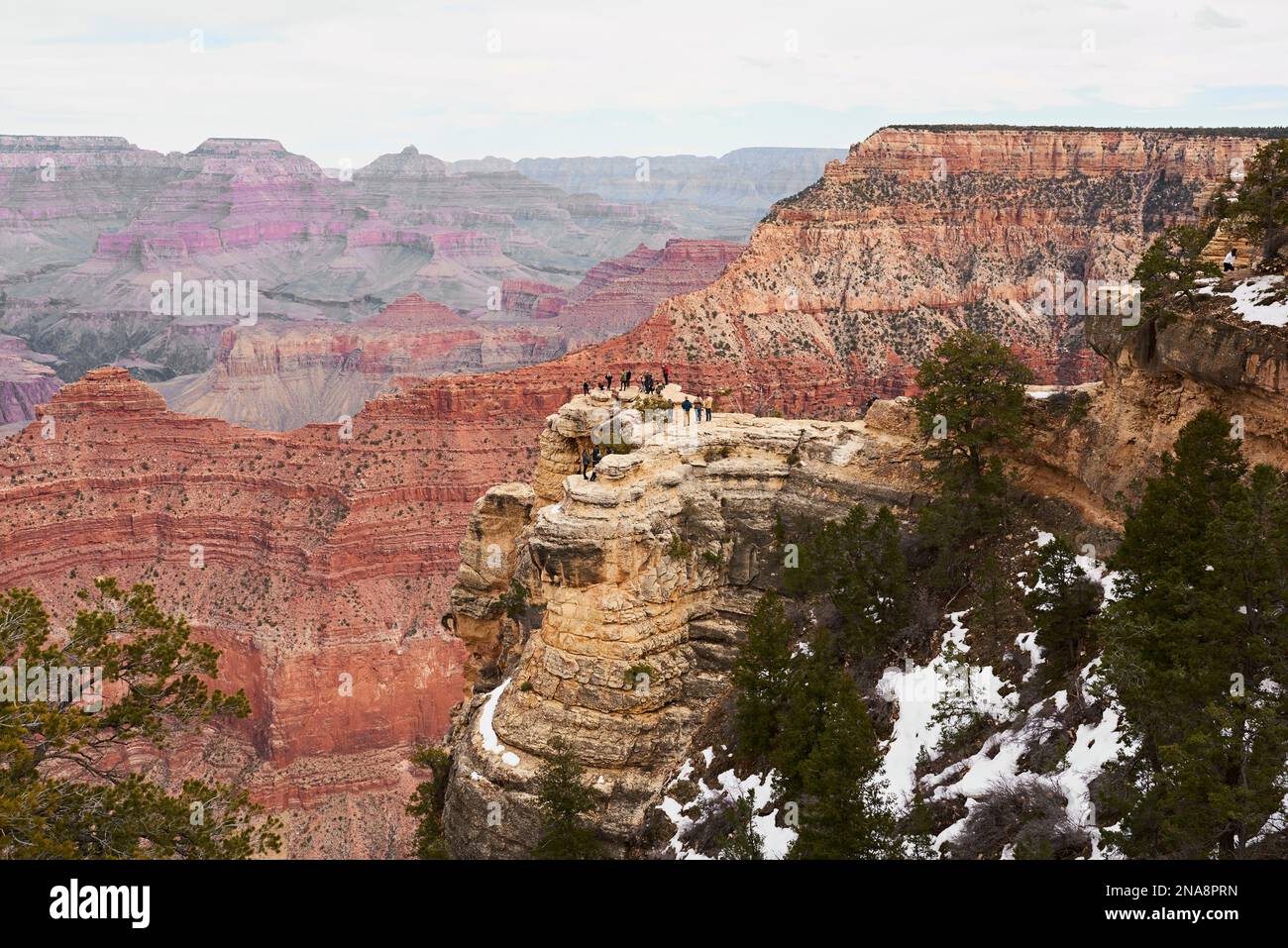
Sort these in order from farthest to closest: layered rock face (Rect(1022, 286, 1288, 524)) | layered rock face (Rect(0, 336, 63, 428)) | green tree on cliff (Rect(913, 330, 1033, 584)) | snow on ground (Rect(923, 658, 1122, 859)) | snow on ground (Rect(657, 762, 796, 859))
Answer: layered rock face (Rect(0, 336, 63, 428)), green tree on cliff (Rect(913, 330, 1033, 584)), snow on ground (Rect(657, 762, 796, 859)), layered rock face (Rect(1022, 286, 1288, 524)), snow on ground (Rect(923, 658, 1122, 859))

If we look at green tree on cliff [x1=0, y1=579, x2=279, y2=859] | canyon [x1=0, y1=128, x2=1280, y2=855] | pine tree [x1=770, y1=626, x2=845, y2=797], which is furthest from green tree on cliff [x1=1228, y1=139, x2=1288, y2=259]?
green tree on cliff [x1=0, y1=579, x2=279, y2=859]

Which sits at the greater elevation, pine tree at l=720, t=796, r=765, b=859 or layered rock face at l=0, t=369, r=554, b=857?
pine tree at l=720, t=796, r=765, b=859

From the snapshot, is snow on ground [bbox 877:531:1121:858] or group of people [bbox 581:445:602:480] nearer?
snow on ground [bbox 877:531:1121:858]

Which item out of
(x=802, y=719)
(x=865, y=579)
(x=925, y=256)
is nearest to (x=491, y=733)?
(x=802, y=719)

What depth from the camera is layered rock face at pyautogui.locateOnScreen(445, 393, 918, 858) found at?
33.9 m

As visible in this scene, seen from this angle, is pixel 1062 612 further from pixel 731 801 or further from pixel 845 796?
pixel 731 801

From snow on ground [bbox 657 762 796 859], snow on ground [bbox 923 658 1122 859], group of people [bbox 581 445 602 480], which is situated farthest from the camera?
group of people [bbox 581 445 602 480]

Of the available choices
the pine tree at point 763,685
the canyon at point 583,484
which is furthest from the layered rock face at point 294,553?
the pine tree at point 763,685

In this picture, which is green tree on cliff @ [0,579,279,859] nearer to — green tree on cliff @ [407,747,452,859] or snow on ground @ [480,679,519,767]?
snow on ground @ [480,679,519,767]

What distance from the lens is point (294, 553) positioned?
8269 cm

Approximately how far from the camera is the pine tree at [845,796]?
21.4 metres

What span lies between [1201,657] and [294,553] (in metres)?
72.2

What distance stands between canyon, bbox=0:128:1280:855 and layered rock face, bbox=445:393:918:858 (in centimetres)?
11
